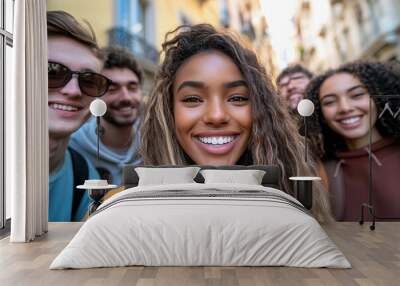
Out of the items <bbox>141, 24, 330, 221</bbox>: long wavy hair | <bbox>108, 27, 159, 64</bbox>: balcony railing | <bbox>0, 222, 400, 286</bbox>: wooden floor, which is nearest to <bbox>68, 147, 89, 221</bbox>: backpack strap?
<bbox>141, 24, 330, 221</bbox>: long wavy hair

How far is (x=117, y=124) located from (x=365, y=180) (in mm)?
3045

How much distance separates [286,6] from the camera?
6641 mm

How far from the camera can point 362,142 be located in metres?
6.43

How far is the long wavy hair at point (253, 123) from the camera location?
6.37 meters

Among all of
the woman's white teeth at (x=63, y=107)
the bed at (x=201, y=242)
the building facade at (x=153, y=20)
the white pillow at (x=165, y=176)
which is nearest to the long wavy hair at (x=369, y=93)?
the building facade at (x=153, y=20)

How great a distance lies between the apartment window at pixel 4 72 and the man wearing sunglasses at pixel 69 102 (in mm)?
565

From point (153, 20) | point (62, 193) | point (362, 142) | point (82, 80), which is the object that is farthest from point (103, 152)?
point (362, 142)

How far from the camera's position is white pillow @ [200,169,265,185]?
220 inches

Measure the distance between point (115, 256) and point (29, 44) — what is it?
2572 mm

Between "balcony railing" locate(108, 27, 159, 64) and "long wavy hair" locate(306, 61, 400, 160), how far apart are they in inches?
76.8

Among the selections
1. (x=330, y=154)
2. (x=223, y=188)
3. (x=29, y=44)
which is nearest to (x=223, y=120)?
(x=330, y=154)

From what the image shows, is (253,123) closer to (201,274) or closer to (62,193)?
(62,193)

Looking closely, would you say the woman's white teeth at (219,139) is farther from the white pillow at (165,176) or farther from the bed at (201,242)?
the bed at (201,242)

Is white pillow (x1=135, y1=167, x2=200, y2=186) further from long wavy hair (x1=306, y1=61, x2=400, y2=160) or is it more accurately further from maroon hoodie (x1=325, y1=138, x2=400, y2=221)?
maroon hoodie (x1=325, y1=138, x2=400, y2=221)
